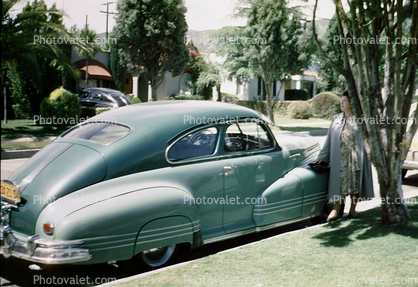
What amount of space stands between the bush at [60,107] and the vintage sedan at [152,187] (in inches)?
498

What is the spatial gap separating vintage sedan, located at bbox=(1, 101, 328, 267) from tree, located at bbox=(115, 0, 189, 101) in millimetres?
19244

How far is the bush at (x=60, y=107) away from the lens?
16.5 metres

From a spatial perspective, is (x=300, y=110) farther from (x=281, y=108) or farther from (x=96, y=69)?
(x=96, y=69)

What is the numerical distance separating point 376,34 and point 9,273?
5074 mm

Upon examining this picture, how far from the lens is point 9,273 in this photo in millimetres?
4215

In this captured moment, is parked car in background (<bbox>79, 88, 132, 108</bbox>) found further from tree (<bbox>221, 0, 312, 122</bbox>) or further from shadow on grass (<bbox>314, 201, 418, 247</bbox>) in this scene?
shadow on grass (<bbox>314, 201, 418, 247</bbox>)

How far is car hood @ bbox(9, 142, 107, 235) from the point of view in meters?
3.77

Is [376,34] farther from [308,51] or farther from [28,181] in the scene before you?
[308,51]

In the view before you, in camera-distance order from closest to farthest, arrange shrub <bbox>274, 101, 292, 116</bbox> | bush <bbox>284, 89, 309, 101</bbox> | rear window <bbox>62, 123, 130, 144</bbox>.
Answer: rear window <bbox>62, 123, 130, 144</bbox> → shrub <bbox>274, 101, 292, 116</bbox> → bush <bbox>284, 89, 309, 101</bbox>

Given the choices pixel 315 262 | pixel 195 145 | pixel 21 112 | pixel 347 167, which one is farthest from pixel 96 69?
pixel 315 262

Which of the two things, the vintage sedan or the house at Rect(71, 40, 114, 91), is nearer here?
the vintage sedan

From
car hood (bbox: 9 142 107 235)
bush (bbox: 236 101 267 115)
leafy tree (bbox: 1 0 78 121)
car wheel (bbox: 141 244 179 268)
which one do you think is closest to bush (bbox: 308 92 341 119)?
bush (bbox: 236 101 267 115)

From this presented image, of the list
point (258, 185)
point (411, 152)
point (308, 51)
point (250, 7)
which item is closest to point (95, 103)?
point (250, 7)

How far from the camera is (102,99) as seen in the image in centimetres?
2286
